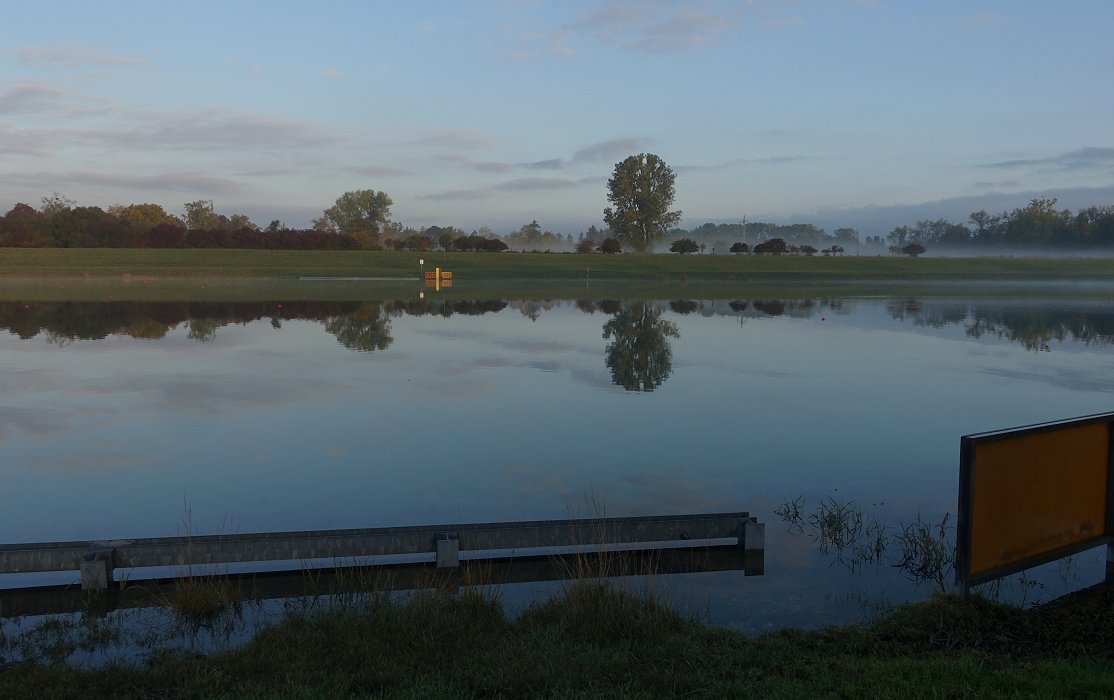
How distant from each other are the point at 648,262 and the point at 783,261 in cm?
1352

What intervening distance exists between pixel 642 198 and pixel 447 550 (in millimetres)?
118142

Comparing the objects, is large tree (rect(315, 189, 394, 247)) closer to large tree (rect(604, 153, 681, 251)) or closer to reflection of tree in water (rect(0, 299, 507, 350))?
large tree (rect(604, 153, 681, 251))

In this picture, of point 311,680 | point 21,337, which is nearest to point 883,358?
point 311,680

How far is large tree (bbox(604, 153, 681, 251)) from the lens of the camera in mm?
122125

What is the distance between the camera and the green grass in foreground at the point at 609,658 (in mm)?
4926

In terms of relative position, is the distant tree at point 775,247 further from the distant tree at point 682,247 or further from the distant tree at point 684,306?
the distant tree at point 684,306

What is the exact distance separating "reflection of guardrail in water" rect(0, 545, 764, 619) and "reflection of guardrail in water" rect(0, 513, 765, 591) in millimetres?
124

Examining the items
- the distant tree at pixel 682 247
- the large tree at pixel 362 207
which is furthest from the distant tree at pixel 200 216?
the distant tree at pixel 682 247

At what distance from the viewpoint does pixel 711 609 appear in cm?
675

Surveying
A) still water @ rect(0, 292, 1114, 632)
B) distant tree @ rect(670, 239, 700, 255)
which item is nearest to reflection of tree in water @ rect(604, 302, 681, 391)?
still water @ rect(0, 292, 1114, 632)

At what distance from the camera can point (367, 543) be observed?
7.02 m

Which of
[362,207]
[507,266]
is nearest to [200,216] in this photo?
[362,207]

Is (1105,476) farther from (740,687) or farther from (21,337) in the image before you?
(21,337)

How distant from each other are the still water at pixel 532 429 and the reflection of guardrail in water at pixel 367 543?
0.44m
